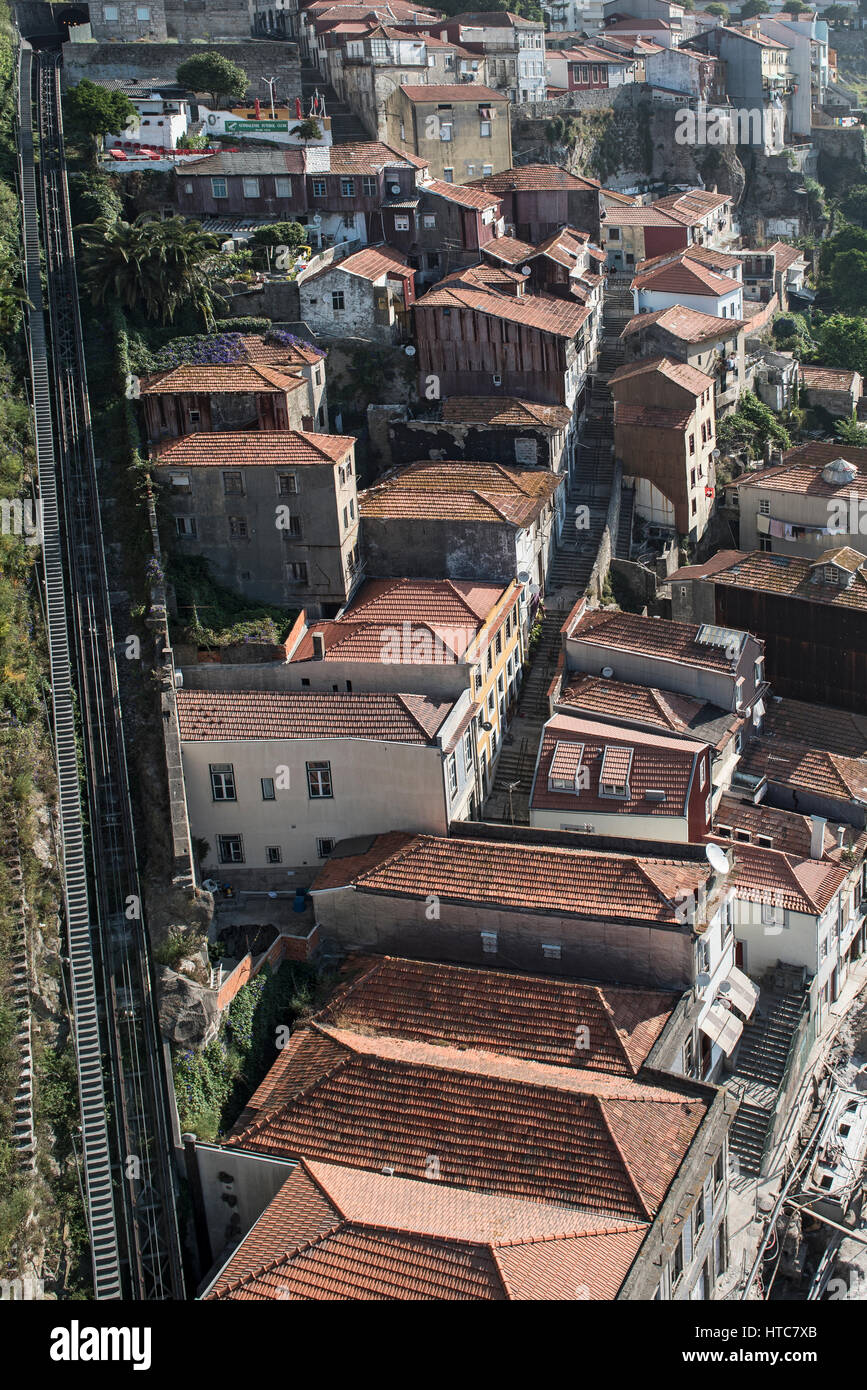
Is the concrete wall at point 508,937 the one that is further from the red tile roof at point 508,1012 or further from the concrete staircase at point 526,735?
the concrete staircase at point 526,735

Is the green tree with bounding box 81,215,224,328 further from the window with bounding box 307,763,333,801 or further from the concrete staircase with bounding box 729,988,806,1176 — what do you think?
the concrete staircase with bounding box 729,988,806,1176

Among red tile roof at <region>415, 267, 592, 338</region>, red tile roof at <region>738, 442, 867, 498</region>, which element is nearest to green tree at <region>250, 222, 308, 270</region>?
red tile roof at <region>415, 267, 592, 338</region>

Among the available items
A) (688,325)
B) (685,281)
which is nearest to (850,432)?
(685,281)

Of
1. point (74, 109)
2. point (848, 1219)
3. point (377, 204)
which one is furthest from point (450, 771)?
point (74, 109)

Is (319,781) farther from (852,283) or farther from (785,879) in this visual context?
(852,283)

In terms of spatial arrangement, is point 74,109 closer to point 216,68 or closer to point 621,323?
point 216,68

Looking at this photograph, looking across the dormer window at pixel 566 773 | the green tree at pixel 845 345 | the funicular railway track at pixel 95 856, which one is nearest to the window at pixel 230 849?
the funicular railway track at pixel 95 856
